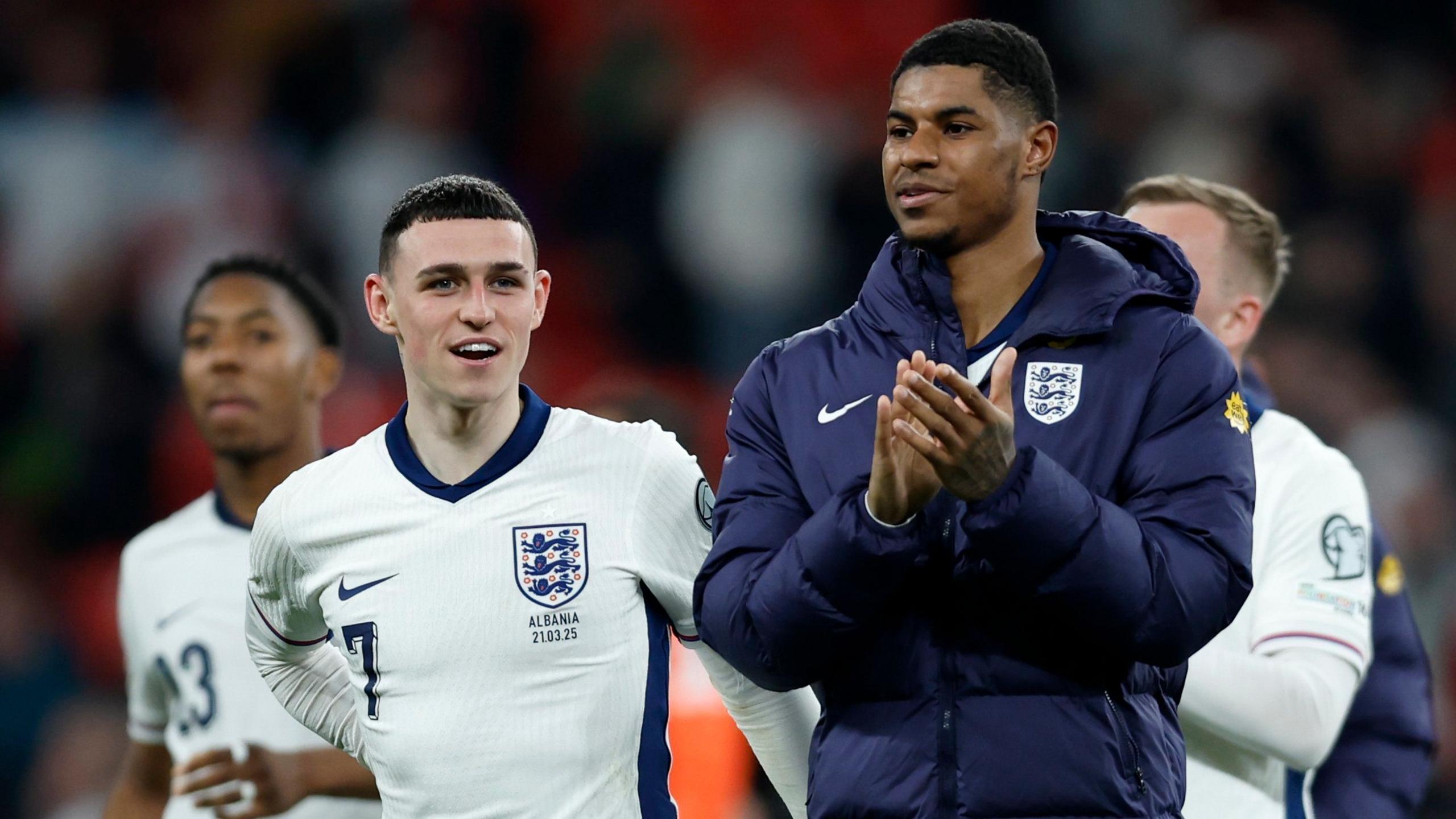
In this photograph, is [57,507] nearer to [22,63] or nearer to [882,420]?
[22,63]

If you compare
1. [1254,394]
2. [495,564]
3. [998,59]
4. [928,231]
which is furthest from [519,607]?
[1254,394]

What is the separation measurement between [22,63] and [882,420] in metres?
8.00

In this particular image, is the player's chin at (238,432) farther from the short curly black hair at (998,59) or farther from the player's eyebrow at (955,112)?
the player's eyebrow at (955,112)

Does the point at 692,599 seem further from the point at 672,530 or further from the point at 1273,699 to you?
the point at 1273,699

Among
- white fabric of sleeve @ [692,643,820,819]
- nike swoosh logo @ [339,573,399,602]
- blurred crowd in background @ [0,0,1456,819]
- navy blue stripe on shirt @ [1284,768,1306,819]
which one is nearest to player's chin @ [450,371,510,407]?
nike swoosh logo @ [339,573,399,602]

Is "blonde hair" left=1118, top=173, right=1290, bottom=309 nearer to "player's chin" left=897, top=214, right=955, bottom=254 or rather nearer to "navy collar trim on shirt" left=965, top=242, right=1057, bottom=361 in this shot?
"navy collar trim on shirt" left=965, top=242, right=1057, bottom=361

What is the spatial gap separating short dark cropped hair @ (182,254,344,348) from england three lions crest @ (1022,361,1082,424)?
8.36 feet

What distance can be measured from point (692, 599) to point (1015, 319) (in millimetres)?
775

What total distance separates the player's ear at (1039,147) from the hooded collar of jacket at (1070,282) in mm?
125

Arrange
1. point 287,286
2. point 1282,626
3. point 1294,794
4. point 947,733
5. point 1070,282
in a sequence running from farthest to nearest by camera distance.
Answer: point 287,286 < point 1294,794 < point 1282,626 < point 1070,282 < point 947,733

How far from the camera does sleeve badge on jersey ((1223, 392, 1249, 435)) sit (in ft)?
9.75

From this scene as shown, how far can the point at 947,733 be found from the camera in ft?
9.25

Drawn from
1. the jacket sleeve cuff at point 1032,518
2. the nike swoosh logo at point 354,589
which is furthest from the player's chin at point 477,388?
the jacket sleeve cuff at point 1032,518

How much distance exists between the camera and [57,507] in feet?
27.6
